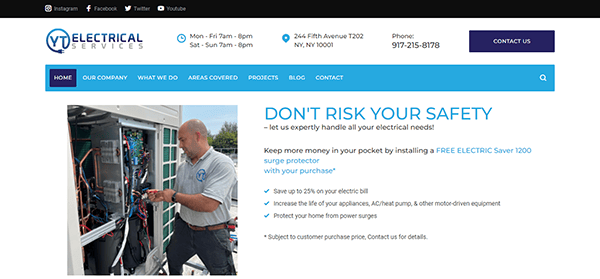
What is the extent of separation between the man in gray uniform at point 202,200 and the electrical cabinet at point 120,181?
18.1 inches

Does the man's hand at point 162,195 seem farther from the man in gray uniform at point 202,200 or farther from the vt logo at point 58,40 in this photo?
the vt logo at point 58,40

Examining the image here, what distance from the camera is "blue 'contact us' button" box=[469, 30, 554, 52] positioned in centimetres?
148

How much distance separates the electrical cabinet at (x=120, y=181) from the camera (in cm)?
217

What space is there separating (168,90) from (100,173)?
5.49ft

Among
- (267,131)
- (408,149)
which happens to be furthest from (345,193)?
(267,131)

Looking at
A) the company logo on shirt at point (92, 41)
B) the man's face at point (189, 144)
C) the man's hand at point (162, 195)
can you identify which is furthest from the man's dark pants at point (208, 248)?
the company logo on shirt at point (92, 41)

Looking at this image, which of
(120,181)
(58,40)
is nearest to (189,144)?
(120,181)

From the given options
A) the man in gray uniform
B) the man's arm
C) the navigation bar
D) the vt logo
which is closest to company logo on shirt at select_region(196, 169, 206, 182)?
the man in gray uniform

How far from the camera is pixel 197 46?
1486mm

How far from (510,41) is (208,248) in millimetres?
3005

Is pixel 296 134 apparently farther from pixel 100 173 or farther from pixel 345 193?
pixel 100 173

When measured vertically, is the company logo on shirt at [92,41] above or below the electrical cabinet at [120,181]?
above

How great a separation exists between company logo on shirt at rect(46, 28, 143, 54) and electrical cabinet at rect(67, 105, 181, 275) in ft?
1.52
